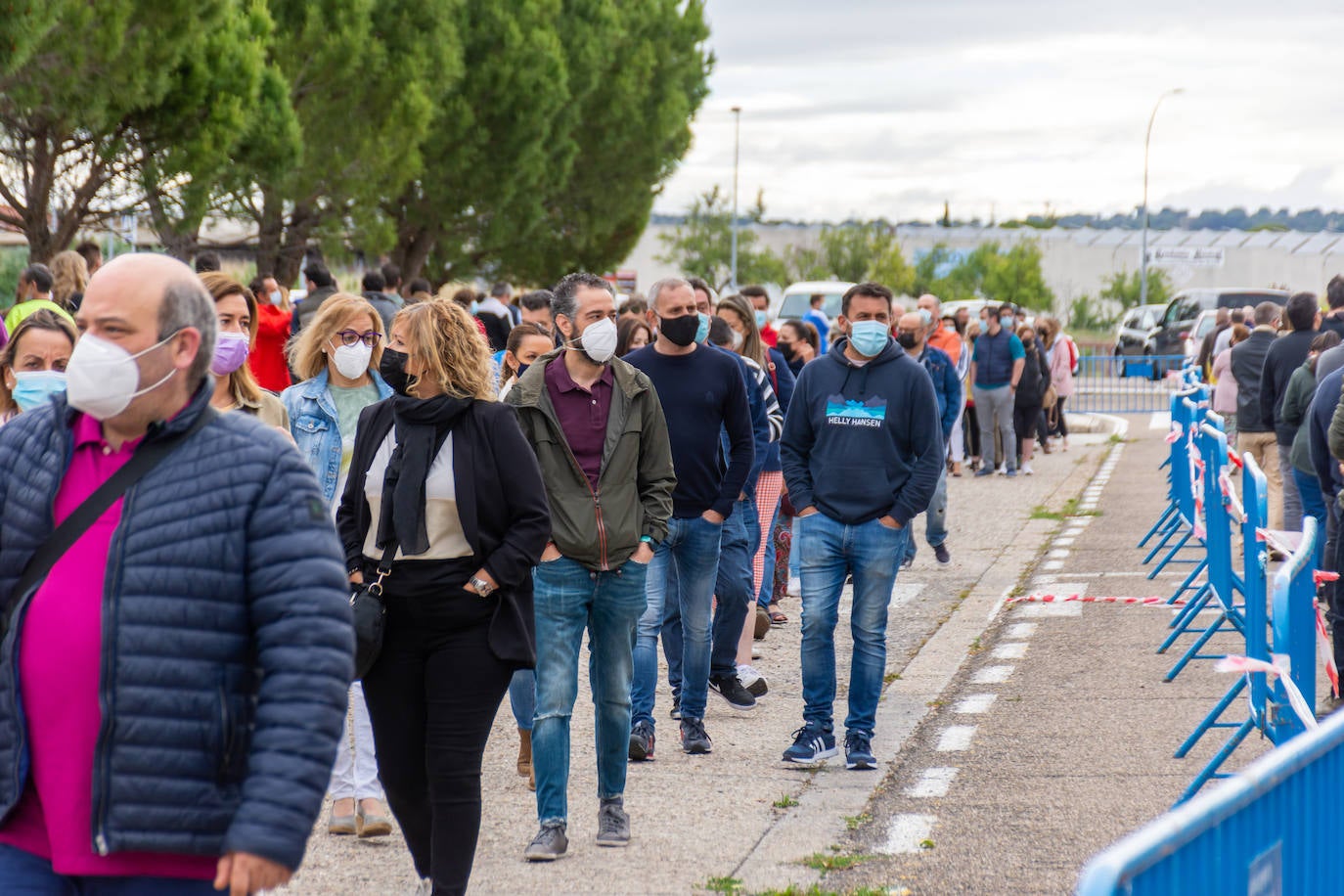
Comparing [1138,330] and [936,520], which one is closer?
[936,520]

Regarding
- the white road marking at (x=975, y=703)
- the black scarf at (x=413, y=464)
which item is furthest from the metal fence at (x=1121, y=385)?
the black scarf at (x=413, y=464)

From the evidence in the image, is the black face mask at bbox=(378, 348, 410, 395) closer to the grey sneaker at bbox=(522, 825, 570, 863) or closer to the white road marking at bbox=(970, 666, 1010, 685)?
the grey sneaker at bbox=(522, 825, 570, 863)

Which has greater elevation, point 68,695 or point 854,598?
point 68,695

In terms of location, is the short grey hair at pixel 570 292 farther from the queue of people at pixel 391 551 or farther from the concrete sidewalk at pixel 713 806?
the concrete sidewalk at pixel 713 806

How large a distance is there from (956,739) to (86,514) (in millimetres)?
5116

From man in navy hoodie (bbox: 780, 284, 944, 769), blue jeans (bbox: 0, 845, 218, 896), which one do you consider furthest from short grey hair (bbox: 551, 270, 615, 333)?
blue jeans (bbox: 0, 845, 218, 896)

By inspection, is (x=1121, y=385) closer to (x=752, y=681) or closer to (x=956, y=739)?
(x=752, y=681)

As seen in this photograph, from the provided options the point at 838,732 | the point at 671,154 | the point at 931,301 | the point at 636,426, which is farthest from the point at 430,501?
the point at 671,154

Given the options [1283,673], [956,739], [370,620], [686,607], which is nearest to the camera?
[370,620]

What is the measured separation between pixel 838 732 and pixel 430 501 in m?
3.17

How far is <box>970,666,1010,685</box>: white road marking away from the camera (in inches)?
335

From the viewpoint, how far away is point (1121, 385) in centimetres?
3316

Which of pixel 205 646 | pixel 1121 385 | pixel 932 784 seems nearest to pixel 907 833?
pixel 932 784

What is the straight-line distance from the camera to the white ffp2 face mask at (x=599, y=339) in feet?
18.6
